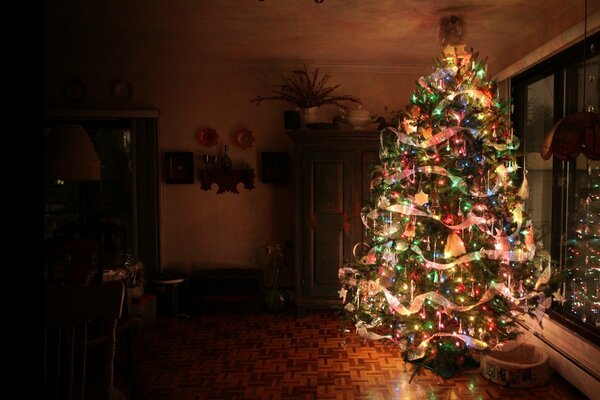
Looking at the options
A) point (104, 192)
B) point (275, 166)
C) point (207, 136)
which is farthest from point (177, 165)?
point (275, 166)

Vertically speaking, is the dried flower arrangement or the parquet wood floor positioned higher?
the dried flower arrangement

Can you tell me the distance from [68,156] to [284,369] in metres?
2.04

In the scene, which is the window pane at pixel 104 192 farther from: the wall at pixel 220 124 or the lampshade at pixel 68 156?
the lampshade at pixel 68 156

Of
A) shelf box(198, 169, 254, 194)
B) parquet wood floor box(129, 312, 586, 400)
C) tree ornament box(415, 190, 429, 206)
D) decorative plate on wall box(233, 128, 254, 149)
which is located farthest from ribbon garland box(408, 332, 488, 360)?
decorative plate on wall box(233, 128, 254, 149)

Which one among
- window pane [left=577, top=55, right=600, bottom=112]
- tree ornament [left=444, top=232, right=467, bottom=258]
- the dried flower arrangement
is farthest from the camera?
the dried flower arrangement

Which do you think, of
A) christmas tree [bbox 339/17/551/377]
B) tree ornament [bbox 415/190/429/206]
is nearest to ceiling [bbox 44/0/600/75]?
christmas tree [bbox 339/17/551/377]

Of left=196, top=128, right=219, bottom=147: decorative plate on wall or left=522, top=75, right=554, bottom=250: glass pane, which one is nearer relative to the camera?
left=522, top=75, right=554, bottom=250: glass pane

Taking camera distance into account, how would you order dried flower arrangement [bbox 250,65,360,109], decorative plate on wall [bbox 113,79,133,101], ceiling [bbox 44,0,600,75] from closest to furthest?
ceiling [bbox 44,0,600,75], dried flower arrangement [bbox 250,65,360,109], decorative plate on wall [bbox 113,79,133,101]

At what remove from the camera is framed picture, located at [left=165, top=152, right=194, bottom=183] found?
4.53 metres

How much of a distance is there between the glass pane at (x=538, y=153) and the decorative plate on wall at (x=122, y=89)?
3989 millimetres

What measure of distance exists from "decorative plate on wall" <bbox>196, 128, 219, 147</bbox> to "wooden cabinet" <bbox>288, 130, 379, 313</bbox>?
1001mm

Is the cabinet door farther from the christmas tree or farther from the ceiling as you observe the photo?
the christmas tree

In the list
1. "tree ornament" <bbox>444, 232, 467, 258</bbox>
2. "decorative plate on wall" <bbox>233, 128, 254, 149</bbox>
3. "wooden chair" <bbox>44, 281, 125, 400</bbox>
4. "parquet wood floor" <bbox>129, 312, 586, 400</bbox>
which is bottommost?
"parquet wood floor" <bbox>129, 312, 586, 400</bbox>

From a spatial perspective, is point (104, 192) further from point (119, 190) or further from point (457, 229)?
point (457, 229)
